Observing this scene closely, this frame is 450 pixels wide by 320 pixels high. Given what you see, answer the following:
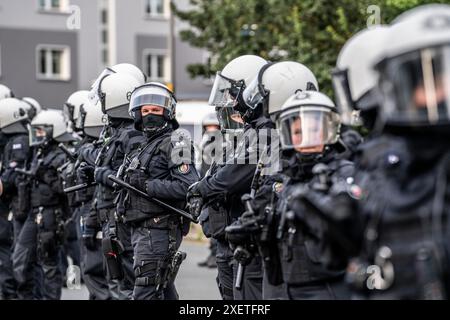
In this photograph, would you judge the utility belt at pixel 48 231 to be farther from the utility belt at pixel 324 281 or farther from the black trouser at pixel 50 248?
the utility belt at pixel 324 281

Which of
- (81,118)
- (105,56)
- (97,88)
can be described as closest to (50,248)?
(81,118)

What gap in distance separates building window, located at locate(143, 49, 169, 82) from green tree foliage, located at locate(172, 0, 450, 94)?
18.3 m

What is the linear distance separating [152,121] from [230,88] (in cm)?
82

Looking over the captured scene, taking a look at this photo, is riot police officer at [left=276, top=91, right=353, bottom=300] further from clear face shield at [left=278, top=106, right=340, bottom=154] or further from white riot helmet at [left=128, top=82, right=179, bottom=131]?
white riot helmet at [left=128, top=82, right=179, bottom=131]

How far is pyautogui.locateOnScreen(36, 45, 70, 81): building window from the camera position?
39.2m

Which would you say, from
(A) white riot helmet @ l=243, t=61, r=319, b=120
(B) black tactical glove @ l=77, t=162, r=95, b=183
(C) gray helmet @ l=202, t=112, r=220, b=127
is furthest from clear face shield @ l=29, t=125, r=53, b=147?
(C) gray helmet @ l=202, t=112, r=220, b=127

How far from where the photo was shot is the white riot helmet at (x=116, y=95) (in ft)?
32.3

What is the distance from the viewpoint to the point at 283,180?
6227 mm

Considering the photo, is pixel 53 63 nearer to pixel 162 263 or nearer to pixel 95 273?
pixel 95 273

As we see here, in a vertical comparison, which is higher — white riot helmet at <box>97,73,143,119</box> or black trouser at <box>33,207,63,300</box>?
white riot helmet at <box>97,73,143,119</box>

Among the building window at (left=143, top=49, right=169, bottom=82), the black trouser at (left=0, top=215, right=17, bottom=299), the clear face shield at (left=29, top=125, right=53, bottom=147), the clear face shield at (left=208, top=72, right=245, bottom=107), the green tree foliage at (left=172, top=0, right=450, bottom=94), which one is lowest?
the black trouser at (left=0, top=215, right=17, bottom=299)

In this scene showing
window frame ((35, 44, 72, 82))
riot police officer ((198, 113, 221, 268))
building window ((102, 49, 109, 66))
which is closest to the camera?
riot police officer ((198, 113, 221, 268))

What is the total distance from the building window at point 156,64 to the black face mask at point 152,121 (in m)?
33.1

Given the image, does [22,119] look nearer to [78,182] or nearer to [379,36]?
[78,182]
